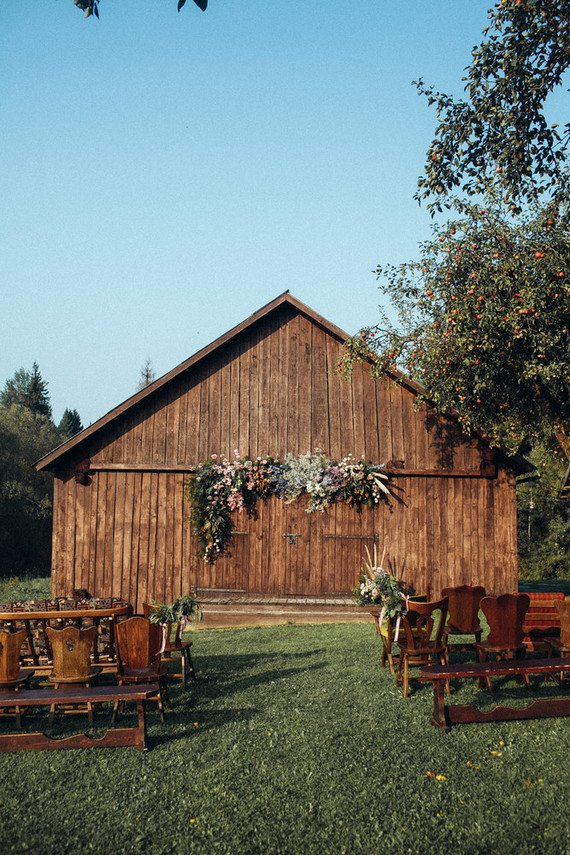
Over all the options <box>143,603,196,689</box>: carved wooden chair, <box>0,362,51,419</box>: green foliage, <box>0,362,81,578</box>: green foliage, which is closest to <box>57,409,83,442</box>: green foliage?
<box>0,362,51,419</box>: green foliage

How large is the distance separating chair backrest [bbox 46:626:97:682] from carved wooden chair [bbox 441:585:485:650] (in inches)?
171

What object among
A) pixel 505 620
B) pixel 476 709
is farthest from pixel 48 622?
pixel 505 620

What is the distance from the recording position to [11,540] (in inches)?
1468

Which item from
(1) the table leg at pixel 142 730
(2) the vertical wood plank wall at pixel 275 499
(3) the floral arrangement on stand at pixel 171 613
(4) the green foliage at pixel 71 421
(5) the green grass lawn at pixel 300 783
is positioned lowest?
(5) the green grass lawn at pixel 300 783

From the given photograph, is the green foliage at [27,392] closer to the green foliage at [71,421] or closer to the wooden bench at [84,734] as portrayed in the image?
the green foliage at [71,421]

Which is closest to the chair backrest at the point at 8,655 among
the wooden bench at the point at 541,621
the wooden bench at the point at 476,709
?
the wooden bench at the point at 476,709

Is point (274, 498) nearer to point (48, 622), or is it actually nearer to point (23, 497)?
point (48, 622)

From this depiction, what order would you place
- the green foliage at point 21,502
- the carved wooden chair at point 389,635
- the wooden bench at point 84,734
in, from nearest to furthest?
the wooden bench at point 84,734 < the carved wooden chair at point 389,635 < the green foliage at point 21,502

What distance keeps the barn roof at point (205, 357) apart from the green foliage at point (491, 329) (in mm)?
599

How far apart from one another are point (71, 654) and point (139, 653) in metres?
0.80

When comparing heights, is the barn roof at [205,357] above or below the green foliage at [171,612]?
above

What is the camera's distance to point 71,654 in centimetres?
688

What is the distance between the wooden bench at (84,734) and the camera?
5.95 meters

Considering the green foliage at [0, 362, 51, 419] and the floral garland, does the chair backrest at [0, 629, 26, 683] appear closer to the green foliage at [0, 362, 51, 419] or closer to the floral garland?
the floral garland
